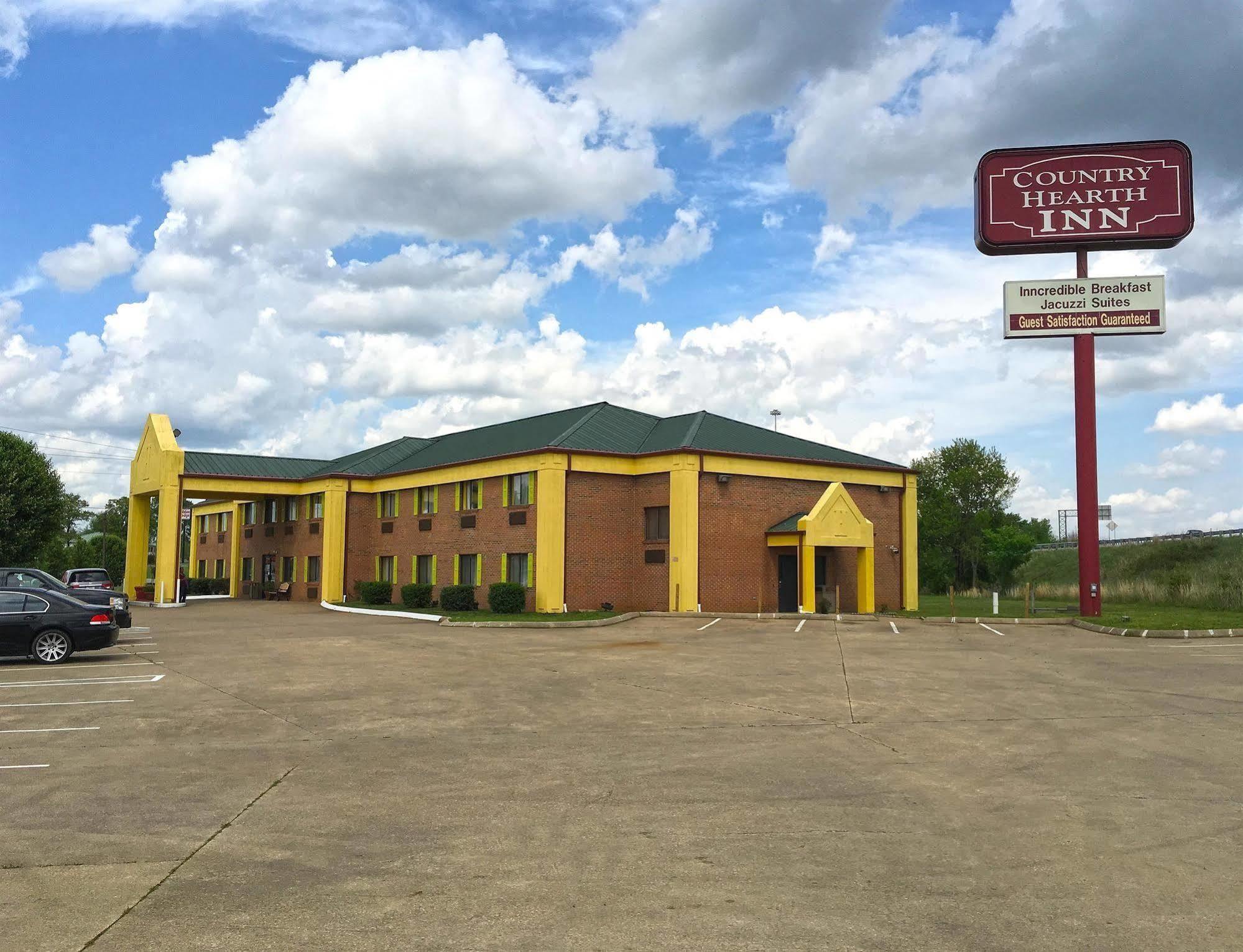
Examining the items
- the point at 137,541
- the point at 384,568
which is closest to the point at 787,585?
the point at 384,568

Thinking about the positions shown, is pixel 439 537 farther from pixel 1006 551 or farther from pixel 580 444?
pixel 1006 551

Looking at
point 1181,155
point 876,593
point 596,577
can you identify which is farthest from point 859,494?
point 1181,155

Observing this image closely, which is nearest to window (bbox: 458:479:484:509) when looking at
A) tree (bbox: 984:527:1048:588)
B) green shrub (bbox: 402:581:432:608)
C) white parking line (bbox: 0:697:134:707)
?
green shrub (bbox: 402:581:432:608)

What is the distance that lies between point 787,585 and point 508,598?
975 centimetres

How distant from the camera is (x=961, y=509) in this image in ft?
272

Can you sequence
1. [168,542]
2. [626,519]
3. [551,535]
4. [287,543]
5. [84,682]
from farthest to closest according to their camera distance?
[287,543] → [168,542] → [626,519] → [551,535] → [84,682]

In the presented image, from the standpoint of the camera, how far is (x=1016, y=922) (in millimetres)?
5770

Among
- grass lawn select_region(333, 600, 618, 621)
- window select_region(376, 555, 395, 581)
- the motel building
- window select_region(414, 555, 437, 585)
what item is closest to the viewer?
grass lawn select_region(333, 600, 618, 621)

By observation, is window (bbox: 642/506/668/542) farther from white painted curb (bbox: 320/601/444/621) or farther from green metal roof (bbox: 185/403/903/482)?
white painted curb (bbox: 320/601/444/621)

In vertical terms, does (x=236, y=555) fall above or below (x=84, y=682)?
above

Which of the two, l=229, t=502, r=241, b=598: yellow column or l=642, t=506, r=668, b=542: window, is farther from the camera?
Result: l=229, t=502, r=241, b=598: yellow column

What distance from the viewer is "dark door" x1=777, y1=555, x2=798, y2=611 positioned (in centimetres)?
3625

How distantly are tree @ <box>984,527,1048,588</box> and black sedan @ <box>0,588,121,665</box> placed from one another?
5174 cm

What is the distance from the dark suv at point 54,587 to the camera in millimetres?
23891
